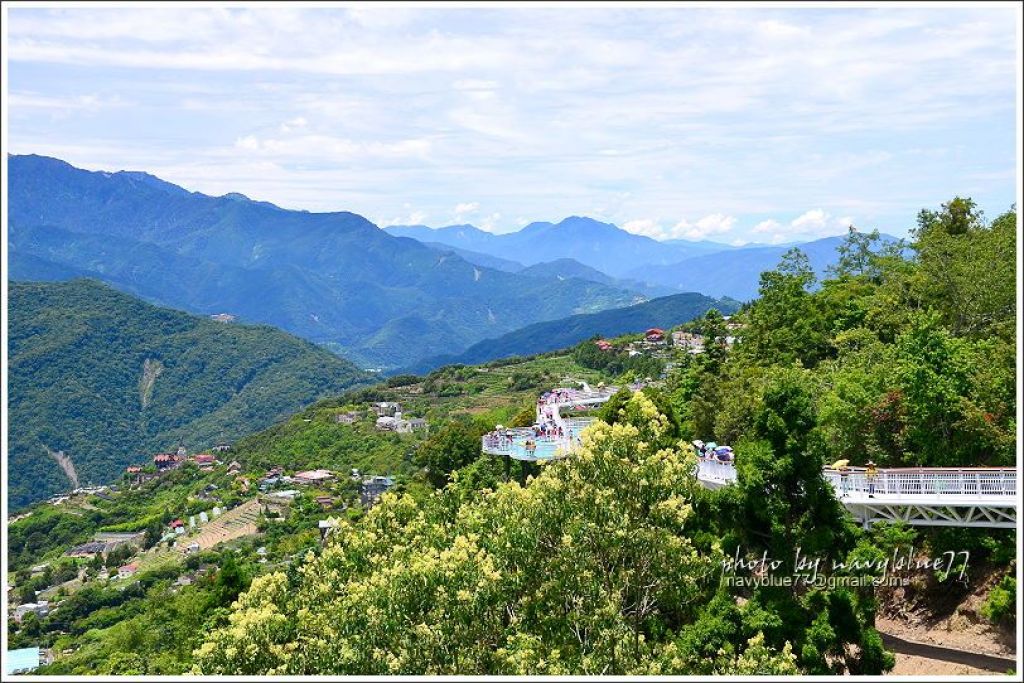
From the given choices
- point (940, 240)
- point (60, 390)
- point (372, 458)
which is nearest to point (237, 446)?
point (372, 458)

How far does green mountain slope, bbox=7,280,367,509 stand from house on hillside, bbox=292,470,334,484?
64.6 m

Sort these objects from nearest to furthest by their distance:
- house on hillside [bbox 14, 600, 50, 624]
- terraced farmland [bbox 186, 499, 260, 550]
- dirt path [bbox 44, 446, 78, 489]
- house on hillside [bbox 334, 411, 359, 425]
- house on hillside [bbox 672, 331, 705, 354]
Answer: house on hillside [bbox 14, 600, 50, 624] < terraced farmland [bbox 186, 499, 260, 550] < house on hillside [bbox 672, 331, 705, 354] < house on hillside [bbox 334, 411, 359, 425] < dirt path [bbox 44, 446, 78, 489]

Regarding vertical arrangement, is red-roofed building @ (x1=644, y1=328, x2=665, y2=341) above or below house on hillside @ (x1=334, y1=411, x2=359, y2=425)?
above

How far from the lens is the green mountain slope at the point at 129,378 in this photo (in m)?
131

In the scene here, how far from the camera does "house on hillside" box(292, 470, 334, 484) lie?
6394 cm

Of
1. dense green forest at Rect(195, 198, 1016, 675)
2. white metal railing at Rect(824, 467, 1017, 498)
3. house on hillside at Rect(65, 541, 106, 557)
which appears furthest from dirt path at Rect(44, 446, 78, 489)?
white metal railing at Rect(824, 467, 1017, 498)

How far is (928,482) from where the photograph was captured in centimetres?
1489

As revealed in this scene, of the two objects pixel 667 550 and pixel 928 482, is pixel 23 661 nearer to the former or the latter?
pixel 667 550

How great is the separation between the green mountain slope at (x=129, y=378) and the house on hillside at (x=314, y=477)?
64640 mm

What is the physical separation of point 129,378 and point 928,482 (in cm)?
15975

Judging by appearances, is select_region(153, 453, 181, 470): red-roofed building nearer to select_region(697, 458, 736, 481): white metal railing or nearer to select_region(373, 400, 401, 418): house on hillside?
select_region(373, 400, 401, 418): house on hillside

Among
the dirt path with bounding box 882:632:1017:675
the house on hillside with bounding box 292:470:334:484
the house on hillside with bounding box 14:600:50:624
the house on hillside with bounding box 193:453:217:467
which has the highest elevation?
the dirt path with bounding box 882:632:1017:675

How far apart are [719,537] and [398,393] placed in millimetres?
75292

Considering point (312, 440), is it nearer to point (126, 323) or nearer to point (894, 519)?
point (894, 519)
